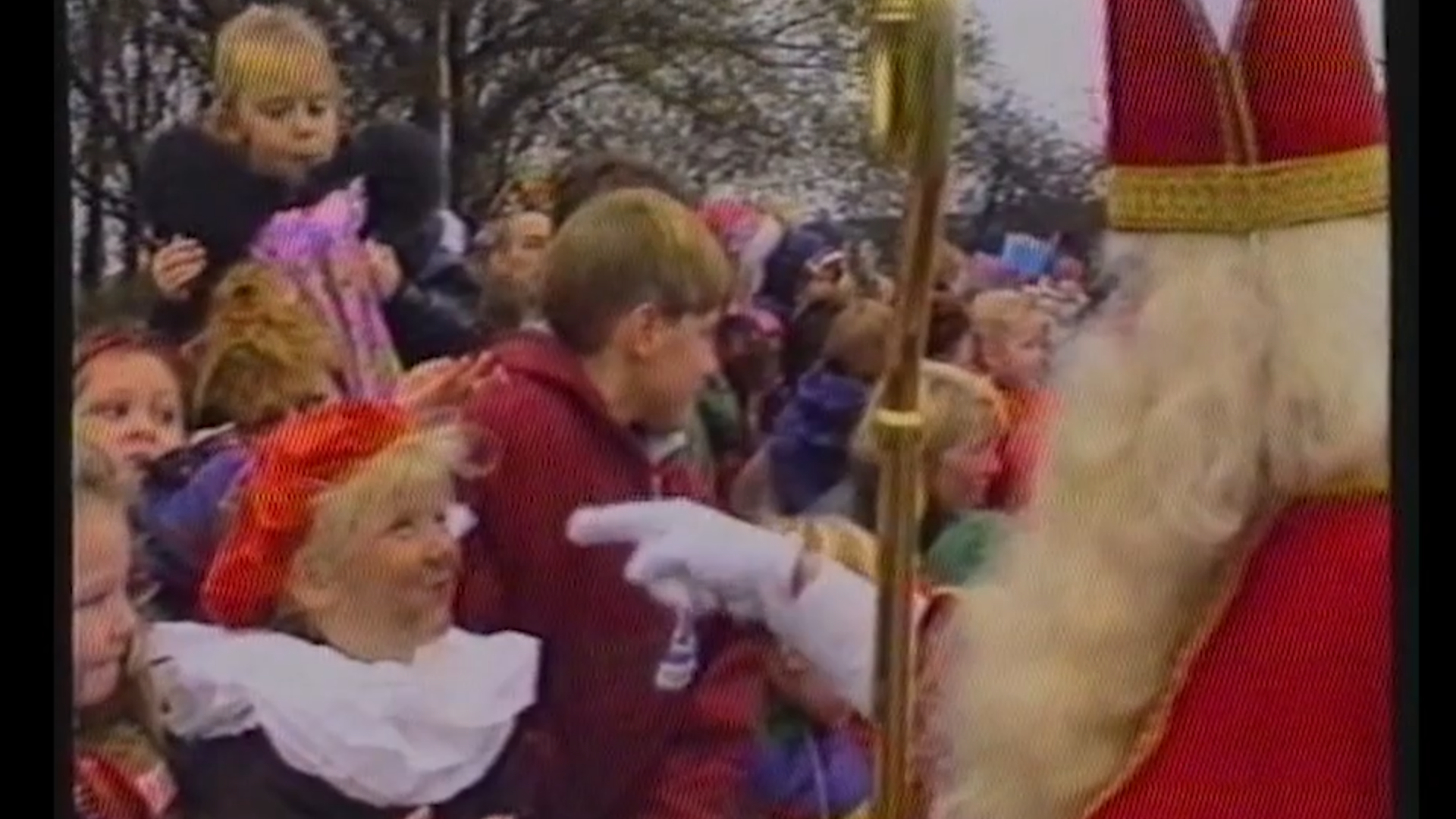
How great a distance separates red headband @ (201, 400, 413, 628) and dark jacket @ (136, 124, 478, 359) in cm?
3

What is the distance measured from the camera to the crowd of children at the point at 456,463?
119cm

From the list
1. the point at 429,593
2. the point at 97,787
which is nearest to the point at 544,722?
the point at 429,593

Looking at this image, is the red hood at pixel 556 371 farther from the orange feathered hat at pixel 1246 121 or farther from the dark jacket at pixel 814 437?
the orange feathered hat at pixel 1246 121

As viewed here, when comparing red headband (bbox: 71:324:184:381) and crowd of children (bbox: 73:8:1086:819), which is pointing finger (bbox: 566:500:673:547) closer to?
crowd of children (bbox: 73:8:1086:819)

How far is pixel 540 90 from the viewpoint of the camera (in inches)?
47.9

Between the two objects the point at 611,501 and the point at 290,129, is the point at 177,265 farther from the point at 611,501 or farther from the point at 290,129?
the point at 611,501

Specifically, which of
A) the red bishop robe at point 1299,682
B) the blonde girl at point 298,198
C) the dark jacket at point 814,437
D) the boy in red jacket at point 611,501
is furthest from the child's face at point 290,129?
the red bishop robe at point 1299,682

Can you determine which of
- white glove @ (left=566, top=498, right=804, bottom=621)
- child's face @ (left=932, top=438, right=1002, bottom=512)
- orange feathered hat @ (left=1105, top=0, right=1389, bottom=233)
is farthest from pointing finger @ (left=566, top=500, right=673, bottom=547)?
orange feathered hat @ (left=1105, top=0, right=1389, bottom=233)

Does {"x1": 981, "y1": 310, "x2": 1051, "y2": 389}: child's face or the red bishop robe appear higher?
{"x1": 981, "y1": 310, "x2": 1051, "y2": 389}: child's face

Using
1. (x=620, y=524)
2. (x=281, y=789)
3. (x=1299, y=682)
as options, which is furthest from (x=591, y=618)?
(x=1299, y=682)

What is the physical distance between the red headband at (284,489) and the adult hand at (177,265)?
0.23ft

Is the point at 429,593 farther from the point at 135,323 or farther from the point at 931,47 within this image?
the point at 931,47

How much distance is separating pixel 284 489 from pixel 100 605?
0.09 m

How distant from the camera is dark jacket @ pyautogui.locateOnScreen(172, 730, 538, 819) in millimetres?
1206
